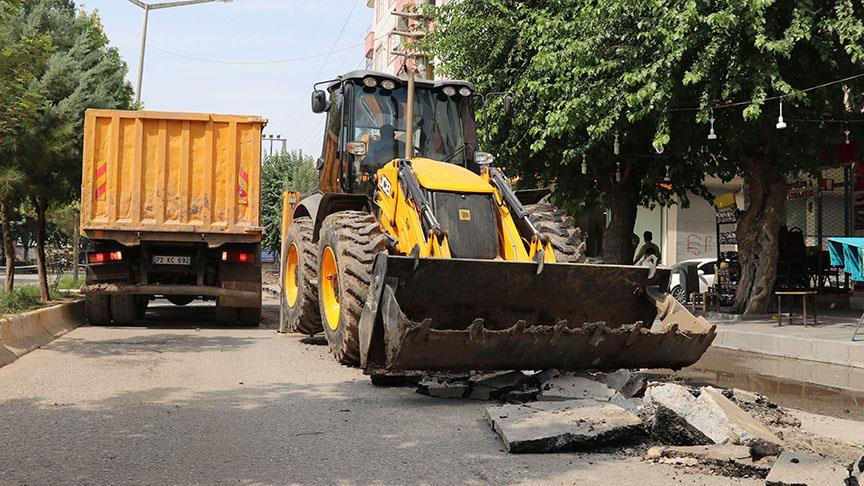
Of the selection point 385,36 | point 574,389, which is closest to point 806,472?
point 574,389

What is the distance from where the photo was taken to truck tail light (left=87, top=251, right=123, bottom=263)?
13047 millimetres

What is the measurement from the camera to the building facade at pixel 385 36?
4438cm

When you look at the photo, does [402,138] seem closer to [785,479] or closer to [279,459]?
[279,459]

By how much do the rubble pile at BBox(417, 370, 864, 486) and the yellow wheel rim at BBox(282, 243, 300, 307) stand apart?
604 cm

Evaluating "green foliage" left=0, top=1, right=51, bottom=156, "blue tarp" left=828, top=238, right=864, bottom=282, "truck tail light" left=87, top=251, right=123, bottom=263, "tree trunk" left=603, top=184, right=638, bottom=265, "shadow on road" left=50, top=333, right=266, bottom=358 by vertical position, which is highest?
"green foliage" left=0, top=1, right=51, bottom=156

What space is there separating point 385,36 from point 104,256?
3746cm

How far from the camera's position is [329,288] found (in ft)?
31.1

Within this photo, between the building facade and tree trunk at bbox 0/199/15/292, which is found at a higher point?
the building facade

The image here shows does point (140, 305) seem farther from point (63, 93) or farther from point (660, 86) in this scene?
point (660, 86)


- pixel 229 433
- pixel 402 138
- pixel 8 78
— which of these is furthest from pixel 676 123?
pixel 229 433

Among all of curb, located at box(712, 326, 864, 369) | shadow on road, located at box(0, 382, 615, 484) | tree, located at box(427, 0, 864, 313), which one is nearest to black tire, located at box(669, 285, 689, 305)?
tree, located at box(427, 0, 864, 313)

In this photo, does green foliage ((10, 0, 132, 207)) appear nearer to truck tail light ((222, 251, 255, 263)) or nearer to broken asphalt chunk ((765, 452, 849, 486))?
truck tail light ((222, 251, 255, 263))

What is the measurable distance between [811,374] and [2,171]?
11896 millimetres

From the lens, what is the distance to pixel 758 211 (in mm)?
16984
